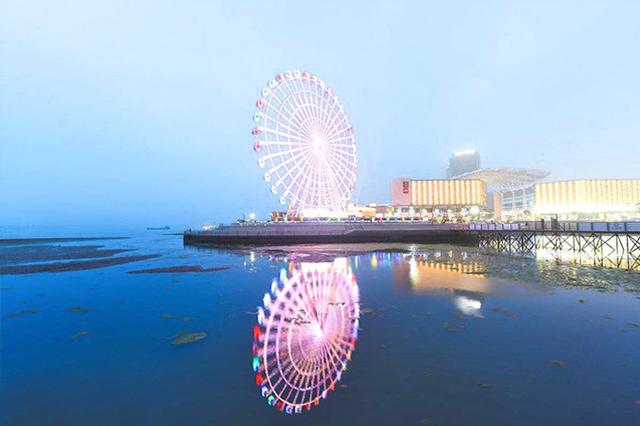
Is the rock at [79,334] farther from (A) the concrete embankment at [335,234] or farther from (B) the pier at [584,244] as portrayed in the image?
(A) the concrete embankment at [335,234]

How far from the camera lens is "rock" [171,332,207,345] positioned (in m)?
11.6

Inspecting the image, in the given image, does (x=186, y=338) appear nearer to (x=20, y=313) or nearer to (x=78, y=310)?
(x=78, y=310)

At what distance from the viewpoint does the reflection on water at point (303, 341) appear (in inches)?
331

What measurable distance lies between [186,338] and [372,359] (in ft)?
22.5

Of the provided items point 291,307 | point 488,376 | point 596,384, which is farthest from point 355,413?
point 291,307

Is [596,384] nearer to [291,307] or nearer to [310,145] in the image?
[291,307]

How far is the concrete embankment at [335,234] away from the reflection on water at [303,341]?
4465 centimetres

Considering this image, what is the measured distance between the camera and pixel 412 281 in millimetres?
22219

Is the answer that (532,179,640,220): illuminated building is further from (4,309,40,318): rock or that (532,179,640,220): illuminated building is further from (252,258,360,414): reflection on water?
(4,309,40,318): rock

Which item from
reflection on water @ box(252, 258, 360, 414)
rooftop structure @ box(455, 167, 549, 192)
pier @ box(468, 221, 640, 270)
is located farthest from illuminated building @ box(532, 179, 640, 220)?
reflection on water @ box(252, 258, 360, 414)

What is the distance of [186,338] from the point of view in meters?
12.0

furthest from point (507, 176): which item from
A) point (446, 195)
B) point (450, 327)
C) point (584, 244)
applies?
point (450, 327)

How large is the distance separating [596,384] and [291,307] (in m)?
11.6

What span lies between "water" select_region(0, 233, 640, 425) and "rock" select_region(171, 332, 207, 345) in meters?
0.28
